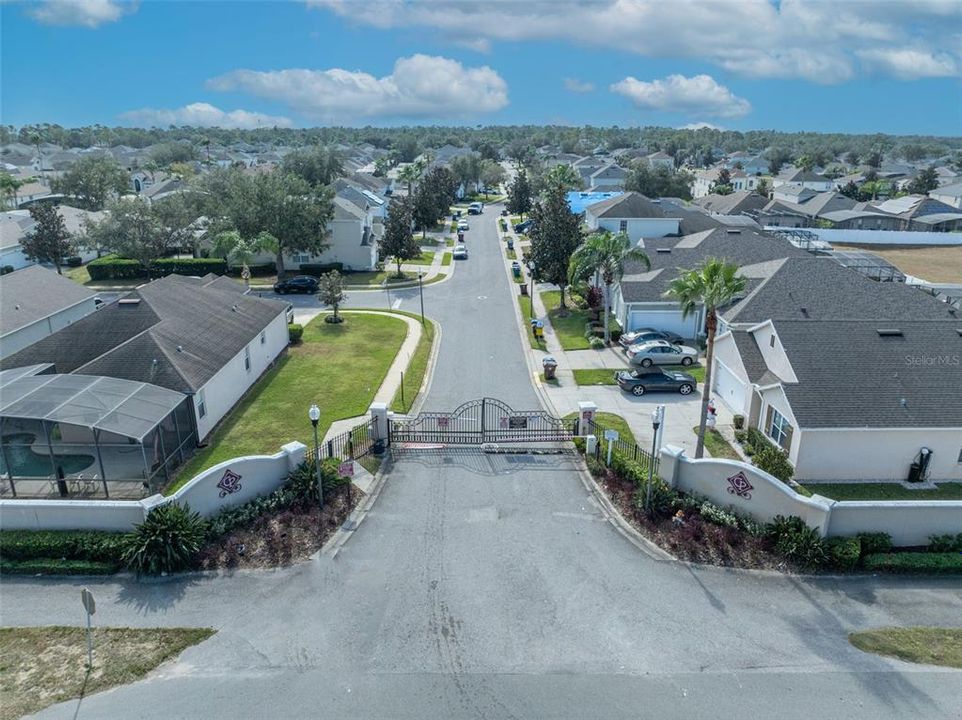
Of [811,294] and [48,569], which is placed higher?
[811,294]

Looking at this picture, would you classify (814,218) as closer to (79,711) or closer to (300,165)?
(300,165)

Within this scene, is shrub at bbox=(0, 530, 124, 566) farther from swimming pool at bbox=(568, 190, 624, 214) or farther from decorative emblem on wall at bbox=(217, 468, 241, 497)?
swimming pool at bbox=(568, 190, 624, 214)

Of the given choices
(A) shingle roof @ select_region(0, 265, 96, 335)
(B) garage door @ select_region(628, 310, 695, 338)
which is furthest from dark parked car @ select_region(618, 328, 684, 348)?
(A) shingle roof @ select_region(0, 265, 96, 335)

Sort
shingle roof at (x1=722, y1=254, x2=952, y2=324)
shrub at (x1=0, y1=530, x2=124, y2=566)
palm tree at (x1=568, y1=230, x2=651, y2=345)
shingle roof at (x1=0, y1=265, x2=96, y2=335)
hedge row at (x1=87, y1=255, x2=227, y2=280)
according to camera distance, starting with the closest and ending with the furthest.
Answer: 1. shrub at (x1=0, y1=530, x2=124, y2=566)
2. shingle roof at (x1=722, y1=254, x2=952, y2=324)
3. shingle roof at (x1=0, y1=265, x2=96, y2=335)
4. palm tree at (x1=568, y1=230, x2=651, y2=345)
5. hedge row at (x1=87, y1=255, x2=227, y2=280)

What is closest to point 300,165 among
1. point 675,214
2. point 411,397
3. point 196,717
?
point 675,214

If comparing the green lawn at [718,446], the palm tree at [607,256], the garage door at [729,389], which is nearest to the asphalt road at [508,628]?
the green lawn at [718,446]

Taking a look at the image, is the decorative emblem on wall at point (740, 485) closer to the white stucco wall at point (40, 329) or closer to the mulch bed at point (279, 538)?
the mulch bed at point (279, 538)
